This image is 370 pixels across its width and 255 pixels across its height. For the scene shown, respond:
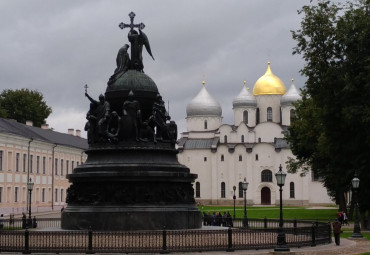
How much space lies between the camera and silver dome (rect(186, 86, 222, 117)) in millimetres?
139750

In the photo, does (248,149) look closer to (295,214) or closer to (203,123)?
(203,123)

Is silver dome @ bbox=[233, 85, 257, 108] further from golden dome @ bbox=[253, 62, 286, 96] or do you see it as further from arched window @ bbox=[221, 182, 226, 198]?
arched window @ bbox=[221, 182, 226, 198]

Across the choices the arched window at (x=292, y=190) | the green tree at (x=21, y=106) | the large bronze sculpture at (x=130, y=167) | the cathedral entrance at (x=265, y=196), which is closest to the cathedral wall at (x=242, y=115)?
the cathedral entrance at (x=265, y=196)

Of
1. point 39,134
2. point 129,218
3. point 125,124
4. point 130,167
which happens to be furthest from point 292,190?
point 129,218

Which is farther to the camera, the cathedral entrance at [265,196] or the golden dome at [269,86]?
the golden dome at [269,86]

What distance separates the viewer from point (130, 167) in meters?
29.8

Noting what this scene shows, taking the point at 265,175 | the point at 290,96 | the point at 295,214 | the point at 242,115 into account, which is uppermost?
the point at 290,96

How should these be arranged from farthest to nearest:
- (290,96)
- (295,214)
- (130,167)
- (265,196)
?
(290,96), (265,196), (295,214), (130,167)

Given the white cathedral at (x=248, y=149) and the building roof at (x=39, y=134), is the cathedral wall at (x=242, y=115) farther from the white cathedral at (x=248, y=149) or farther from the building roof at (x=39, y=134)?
the building roof at (x=39, y=134)

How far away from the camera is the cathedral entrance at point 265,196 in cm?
12838

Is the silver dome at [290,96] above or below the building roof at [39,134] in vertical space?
above

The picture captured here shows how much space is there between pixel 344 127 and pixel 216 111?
95999mm

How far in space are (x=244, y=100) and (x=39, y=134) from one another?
6136 centimetres

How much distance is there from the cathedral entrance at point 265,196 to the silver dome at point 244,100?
1773 centimetres
